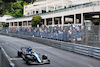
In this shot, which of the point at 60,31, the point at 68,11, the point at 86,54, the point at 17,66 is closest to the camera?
the point at 17,66

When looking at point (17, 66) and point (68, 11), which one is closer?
point (17, 66)

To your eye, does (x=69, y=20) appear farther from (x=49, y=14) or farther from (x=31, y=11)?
(x=31, y=11)

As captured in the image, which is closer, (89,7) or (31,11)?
(89,7)

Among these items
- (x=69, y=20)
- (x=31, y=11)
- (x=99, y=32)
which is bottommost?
(x=99, y=32)

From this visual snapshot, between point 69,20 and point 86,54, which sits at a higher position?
point 69,20

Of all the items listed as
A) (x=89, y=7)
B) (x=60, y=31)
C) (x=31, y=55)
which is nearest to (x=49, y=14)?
(x=89, y=7)

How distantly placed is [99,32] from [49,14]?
34.0 m

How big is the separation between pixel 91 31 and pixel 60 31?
7736mm

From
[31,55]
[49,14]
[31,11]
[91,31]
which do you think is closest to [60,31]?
[91,31]

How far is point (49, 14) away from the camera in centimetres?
4788

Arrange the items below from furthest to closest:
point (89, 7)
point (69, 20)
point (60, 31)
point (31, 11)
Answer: point (31, 11) → point (69, 20) → point (89, 7) → point (60, 31)

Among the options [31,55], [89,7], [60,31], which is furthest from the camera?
[89,7]

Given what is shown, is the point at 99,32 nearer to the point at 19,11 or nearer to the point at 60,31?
the point at 60,31

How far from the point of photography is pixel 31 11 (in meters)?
65.3
